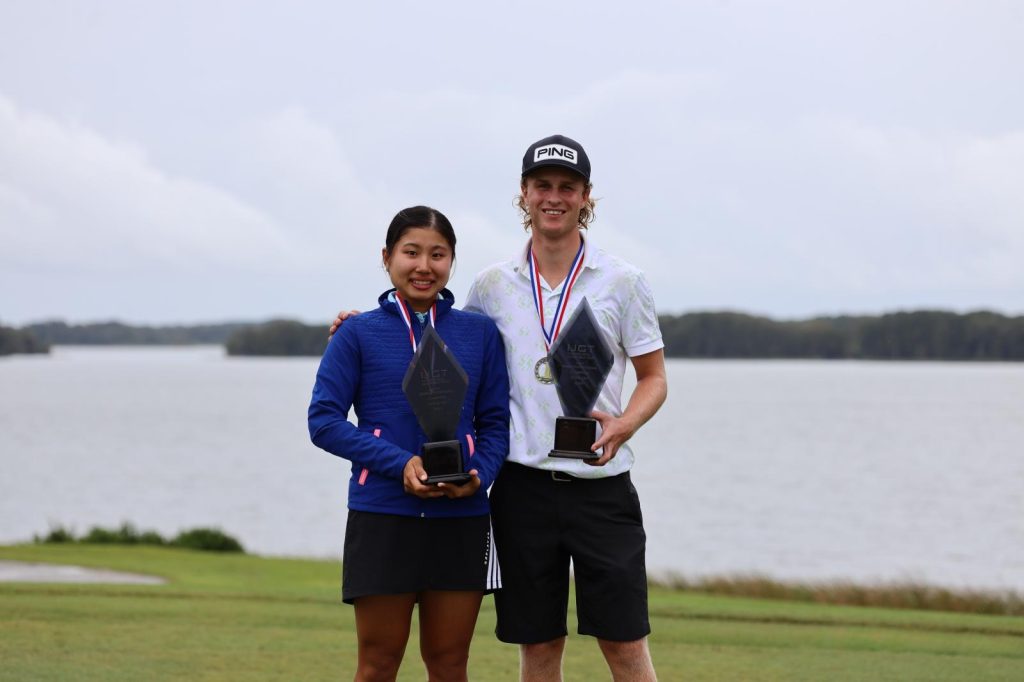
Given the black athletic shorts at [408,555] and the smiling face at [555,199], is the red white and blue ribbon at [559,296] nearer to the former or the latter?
the smiling face at [555,199]

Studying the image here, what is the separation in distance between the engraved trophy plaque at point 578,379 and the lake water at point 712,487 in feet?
47.3

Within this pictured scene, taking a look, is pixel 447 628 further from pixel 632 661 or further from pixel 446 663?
pixel 632 661

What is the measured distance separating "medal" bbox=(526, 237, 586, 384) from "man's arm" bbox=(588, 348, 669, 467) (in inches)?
9.5

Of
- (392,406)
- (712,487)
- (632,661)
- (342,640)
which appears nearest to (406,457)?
(392,406)

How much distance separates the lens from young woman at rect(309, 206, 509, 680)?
3922 millimetres

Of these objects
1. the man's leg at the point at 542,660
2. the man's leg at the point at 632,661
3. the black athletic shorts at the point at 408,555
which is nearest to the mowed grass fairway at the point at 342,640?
the man's leg at the point at 542,660

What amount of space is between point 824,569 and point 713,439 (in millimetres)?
32307

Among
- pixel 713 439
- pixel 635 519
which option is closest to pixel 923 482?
pixel 713 439

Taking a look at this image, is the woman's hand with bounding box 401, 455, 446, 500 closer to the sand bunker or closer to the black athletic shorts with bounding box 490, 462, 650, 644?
the black athletic shorts with bounding box 490, 462, 650, 644

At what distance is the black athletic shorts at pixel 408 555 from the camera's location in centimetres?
392

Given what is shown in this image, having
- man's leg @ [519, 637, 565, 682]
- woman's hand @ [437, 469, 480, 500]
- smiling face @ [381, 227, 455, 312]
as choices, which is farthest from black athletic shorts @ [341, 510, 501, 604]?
smiling face @ [381, 227, 455, 312]

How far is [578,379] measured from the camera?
4.00 m

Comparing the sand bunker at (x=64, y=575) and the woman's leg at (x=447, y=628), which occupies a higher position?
the woman's leg at (x=447, y=628)

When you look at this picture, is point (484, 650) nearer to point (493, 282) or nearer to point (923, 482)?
point (493, 282)
